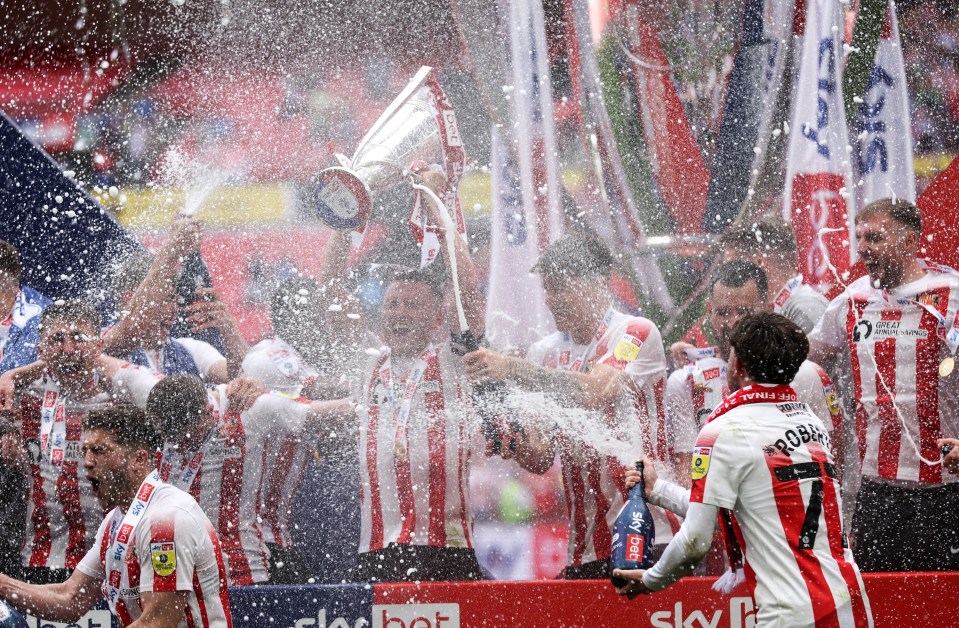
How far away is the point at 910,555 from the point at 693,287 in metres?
1.47

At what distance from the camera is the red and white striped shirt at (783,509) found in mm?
2842

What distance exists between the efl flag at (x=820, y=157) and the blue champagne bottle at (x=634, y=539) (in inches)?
77.4

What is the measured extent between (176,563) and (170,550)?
0.04 meters

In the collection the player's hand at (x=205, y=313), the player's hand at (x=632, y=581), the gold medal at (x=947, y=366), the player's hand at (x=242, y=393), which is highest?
the player's hand at (x=205, y=313)

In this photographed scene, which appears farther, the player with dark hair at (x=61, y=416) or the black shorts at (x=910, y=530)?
the player with dark hair at (x=61, y=416)

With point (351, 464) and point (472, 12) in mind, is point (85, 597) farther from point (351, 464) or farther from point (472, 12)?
point (472, 12)

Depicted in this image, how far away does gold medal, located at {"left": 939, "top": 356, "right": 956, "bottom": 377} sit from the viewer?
4414 millimetres

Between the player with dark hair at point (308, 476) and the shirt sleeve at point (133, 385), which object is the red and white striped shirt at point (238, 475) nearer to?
the player with dark hair at point (308, 476)

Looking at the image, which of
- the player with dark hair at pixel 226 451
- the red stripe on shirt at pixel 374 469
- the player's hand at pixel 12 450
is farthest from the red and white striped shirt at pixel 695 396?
the player's hand at pixel 12 450

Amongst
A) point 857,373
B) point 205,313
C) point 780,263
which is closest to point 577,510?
point 857,373

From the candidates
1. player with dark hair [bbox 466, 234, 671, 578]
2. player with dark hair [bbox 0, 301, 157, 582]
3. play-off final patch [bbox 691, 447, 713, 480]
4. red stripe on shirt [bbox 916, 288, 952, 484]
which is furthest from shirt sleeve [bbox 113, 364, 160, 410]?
red stripe on shirt [bbox 916, 288, 952, 484]

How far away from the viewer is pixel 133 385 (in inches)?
185

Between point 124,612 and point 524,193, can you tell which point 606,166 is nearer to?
point 524,193

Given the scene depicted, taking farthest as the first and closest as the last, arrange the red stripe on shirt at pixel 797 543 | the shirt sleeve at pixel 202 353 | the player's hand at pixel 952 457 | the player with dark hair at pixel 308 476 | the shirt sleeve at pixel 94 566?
the shirt sleeve at pixel 202 353
the player with dark hair at pixel 308 476
the player's hand at pixel 952 457
the shirt sleeve at pixel 94 566
the red stripe on shirt at pixel 797 543
